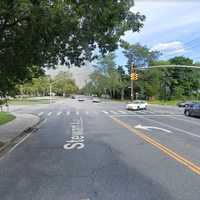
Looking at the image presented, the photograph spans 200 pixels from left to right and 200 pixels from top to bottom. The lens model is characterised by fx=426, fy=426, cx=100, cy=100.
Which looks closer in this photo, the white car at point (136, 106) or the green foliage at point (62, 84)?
the white car at point (136, 106)

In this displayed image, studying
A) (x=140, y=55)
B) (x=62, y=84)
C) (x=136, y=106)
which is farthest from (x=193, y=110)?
(x=62, y=84)

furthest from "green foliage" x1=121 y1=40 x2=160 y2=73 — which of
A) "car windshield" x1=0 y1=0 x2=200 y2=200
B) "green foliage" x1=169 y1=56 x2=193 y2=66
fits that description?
"car windshield" x1=0 y1=0 x2=200 y2=200

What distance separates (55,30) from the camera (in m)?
14.9

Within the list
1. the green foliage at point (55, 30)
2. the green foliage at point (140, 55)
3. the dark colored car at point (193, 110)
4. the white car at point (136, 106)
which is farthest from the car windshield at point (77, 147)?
the green foliage at point (140, 55)

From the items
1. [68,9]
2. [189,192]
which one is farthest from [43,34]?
[189,192]

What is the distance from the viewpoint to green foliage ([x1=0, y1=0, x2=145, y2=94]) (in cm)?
1366

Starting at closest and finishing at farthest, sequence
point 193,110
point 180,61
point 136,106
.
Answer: point 193,110 < point 136,106 < point 180,61

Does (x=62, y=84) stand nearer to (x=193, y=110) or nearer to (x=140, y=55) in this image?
(x=140, y=55)

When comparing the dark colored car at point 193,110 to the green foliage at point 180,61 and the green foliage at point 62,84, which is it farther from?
the green foliage at point 62,84

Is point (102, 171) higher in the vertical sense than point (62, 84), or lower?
lower

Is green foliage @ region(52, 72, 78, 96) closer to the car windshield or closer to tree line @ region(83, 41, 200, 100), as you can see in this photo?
tree line @ region(83, 41, 200, 100)

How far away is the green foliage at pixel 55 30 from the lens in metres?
13.7

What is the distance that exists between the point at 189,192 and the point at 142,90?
11315 cm

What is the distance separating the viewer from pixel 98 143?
16.9 metres
